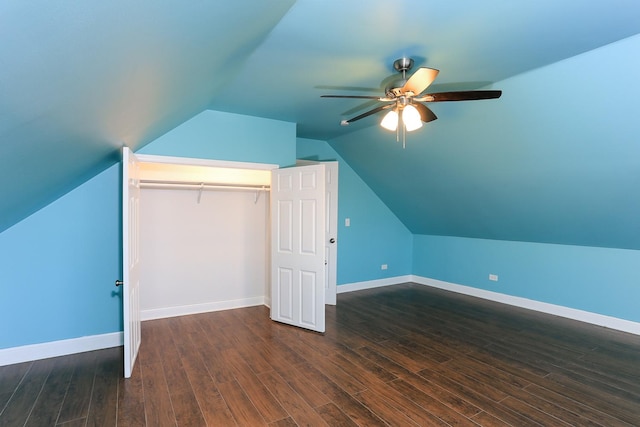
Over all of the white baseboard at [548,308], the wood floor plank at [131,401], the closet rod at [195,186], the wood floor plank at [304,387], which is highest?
the closet rod at [195,186]

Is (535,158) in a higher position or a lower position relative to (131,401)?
higher

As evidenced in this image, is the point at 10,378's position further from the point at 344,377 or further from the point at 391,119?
the point at 391,119

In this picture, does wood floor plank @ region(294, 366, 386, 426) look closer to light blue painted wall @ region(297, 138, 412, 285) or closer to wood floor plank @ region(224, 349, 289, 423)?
wood floor plank @ region(224, 349, 289, 423)

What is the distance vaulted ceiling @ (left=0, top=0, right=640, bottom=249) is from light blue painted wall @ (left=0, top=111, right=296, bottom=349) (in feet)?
0.77

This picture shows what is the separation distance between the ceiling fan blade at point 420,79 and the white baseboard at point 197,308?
378cm

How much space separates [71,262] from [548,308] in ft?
20.2

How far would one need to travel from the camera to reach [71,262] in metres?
3.41

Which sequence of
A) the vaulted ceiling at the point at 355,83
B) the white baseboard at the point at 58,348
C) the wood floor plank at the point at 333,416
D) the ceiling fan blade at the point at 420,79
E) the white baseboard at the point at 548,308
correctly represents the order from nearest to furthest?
1. the vaulted ceiling at the point at 355,83
2. the ceiling fan blade at the point at 420,79
3. the wood floor plank at the point at 333,416
4. the white baseboard at the point at 58,348
5. the white baseboard at the point at 548,308

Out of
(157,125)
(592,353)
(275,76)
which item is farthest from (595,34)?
(157,125)

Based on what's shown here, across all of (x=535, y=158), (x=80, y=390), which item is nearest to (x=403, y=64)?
(x=535, y=158)

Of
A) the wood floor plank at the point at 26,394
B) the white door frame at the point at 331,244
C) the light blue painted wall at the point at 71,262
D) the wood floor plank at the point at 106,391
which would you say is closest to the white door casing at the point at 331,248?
the white door frame at the point at 331,244

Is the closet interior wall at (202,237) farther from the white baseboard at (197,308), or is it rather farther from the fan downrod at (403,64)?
the fan downrod at (403,64)

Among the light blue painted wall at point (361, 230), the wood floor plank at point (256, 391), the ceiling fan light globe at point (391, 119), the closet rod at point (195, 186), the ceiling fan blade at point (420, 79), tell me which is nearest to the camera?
the ceiling fan blade at point (420, 79)

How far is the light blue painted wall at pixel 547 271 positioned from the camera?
13.4 ft
